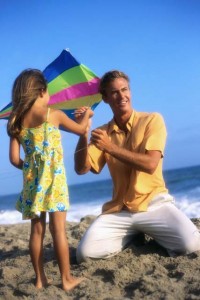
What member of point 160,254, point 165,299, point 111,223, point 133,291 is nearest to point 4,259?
point 111,223

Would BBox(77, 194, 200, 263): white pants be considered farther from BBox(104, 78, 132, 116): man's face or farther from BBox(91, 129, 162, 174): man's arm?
BBox(104, 78, 132, 116): man's face

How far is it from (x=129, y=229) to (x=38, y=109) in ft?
→ 4.58

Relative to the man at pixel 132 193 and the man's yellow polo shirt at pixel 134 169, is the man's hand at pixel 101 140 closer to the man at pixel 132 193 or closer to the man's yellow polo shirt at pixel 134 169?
the man at pixel 132 193

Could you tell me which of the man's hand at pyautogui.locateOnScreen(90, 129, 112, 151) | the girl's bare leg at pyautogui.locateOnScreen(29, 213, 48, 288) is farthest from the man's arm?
the girl's bare leg at pyautogui.locateOnScreen(29, 213, 48, 288)

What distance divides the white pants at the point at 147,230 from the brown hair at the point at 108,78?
105 cm

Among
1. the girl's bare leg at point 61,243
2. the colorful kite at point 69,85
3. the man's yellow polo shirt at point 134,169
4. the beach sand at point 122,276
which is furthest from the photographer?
the colorful kite at point 69,85

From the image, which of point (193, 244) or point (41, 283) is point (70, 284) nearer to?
point (41, 283)

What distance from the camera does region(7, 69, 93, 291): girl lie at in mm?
2945

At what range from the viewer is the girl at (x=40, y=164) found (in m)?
2.95

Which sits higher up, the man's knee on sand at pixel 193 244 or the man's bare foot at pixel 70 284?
the man's knee on sand at pixel 193 244

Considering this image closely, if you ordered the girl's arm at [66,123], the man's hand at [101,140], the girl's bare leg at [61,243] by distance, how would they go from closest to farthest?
the girl's bare leg at [61,243] → the girl's arm at [66,123] → the man's hand at [101,140]

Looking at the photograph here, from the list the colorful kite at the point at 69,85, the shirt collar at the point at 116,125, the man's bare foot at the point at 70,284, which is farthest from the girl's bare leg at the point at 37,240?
the colorful kite at the point at 69,85

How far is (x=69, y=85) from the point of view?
4238mm

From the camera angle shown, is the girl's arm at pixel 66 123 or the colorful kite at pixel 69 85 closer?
the girl's arm at pixel 66 123
